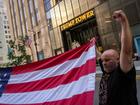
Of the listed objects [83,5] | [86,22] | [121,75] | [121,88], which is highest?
[83,5]

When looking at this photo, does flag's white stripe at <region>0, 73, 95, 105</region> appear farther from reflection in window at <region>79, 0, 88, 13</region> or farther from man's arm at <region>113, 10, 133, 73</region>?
reflection in window at <region>79, 0, 88, 13</region>

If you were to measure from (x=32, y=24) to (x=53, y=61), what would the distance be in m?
51.9

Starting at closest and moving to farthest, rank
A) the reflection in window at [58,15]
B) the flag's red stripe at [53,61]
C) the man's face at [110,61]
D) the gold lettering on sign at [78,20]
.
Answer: the man's face at [110,61]
the flag's red stripe at [53,61]
the gold lettering on sign at [78,20]
the reflection in window at [58,15]

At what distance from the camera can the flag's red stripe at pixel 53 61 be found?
5359 mm

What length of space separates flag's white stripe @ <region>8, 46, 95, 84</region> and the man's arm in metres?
1.59

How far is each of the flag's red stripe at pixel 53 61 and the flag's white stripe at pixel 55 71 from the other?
56 millimetres

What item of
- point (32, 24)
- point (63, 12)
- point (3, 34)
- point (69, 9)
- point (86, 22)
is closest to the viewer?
point (86, 22)

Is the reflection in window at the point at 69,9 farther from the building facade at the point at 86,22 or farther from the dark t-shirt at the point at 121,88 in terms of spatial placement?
the dark t-shirt at the point at 121,88

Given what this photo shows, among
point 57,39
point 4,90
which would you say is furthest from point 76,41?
point 4,90

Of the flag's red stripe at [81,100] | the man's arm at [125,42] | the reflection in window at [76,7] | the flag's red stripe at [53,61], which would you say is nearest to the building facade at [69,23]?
the reflection in window at [76,7]

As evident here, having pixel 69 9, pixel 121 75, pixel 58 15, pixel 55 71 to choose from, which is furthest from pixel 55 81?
pixel 58 15

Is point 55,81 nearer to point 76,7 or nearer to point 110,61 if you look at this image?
point 110,61

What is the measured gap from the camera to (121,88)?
3676mm

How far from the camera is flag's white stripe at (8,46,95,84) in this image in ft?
17.2
